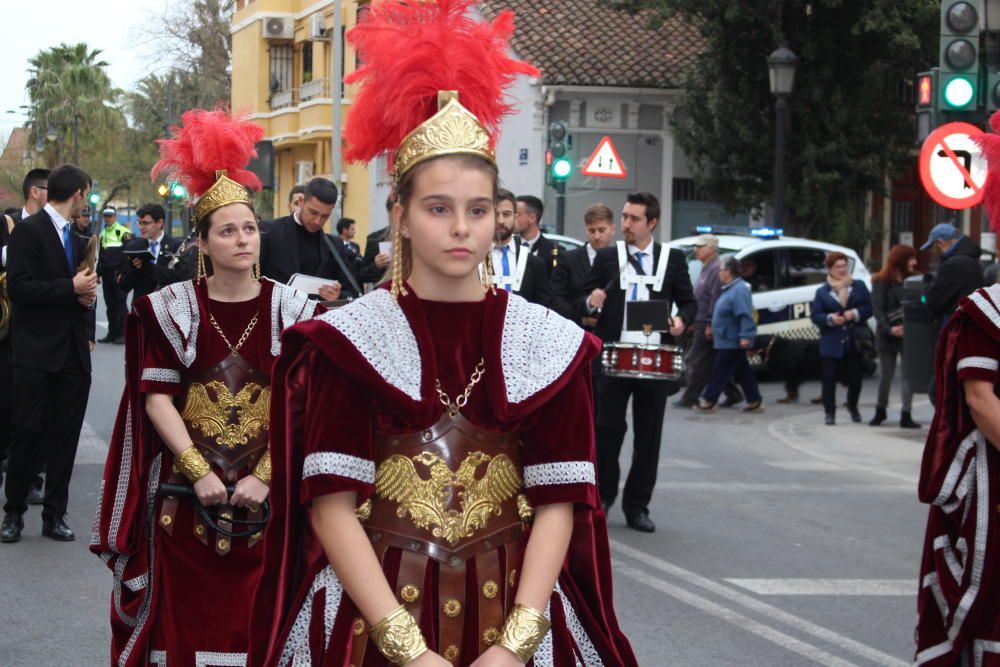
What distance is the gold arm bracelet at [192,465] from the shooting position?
5.14 meters

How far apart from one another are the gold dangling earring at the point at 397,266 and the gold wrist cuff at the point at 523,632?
2.30ft

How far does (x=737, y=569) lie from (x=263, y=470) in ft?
12.9

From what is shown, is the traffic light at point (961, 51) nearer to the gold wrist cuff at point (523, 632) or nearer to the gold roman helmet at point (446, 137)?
the gold roman helmet at point (446, 137)

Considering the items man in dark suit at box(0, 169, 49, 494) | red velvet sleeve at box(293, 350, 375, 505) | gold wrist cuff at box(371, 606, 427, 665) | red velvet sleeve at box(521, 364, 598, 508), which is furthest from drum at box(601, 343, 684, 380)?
gold wrist cuff at box(371, 606, 427, 665)

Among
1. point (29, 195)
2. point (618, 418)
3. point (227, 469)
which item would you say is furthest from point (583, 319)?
point (227, 469)

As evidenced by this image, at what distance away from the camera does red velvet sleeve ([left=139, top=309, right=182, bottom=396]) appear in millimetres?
5250

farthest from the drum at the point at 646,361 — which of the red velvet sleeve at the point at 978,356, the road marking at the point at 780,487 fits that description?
the red velvet sleeve at the point at 978,356

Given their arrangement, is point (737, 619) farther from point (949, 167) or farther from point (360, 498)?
point (949, 167)

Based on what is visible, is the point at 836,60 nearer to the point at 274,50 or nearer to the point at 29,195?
the point at 29,195

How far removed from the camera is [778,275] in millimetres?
19469

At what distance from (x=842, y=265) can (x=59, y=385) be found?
9.98 metres

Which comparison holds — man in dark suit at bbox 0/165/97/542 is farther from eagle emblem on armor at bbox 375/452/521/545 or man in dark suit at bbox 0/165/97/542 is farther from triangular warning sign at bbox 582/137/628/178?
triangular warning sign at bbox 582/137/628/178

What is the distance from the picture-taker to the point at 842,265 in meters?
16.5

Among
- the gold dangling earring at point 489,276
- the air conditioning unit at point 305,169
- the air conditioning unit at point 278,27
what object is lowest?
the gold dangling earring at point 489,276
